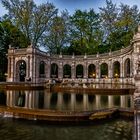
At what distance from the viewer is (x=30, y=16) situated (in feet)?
162

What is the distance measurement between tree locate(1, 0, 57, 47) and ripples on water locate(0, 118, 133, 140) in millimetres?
38833

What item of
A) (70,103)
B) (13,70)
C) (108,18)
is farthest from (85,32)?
(70,103)

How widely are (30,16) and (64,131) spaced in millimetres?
41151

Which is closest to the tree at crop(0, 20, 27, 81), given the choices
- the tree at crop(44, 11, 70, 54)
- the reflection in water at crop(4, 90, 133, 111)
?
the tree at crop(44, 11, 70, 54)

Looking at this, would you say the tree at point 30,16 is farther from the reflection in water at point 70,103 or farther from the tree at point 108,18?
the reflection in water at point 70,103

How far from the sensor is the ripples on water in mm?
10734

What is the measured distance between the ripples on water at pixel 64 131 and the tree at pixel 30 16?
38833 mm

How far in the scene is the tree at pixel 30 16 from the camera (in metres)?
49.2

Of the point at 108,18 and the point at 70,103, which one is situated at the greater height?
the point at 108,18

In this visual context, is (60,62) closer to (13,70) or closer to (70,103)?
(13,70)

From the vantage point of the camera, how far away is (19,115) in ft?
46.0

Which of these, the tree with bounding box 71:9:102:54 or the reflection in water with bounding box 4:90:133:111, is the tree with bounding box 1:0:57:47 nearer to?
the tree with bounding box 71:9:102:54

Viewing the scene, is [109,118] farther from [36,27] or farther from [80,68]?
[80,68]

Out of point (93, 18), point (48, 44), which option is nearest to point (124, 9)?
point (93, 18)
